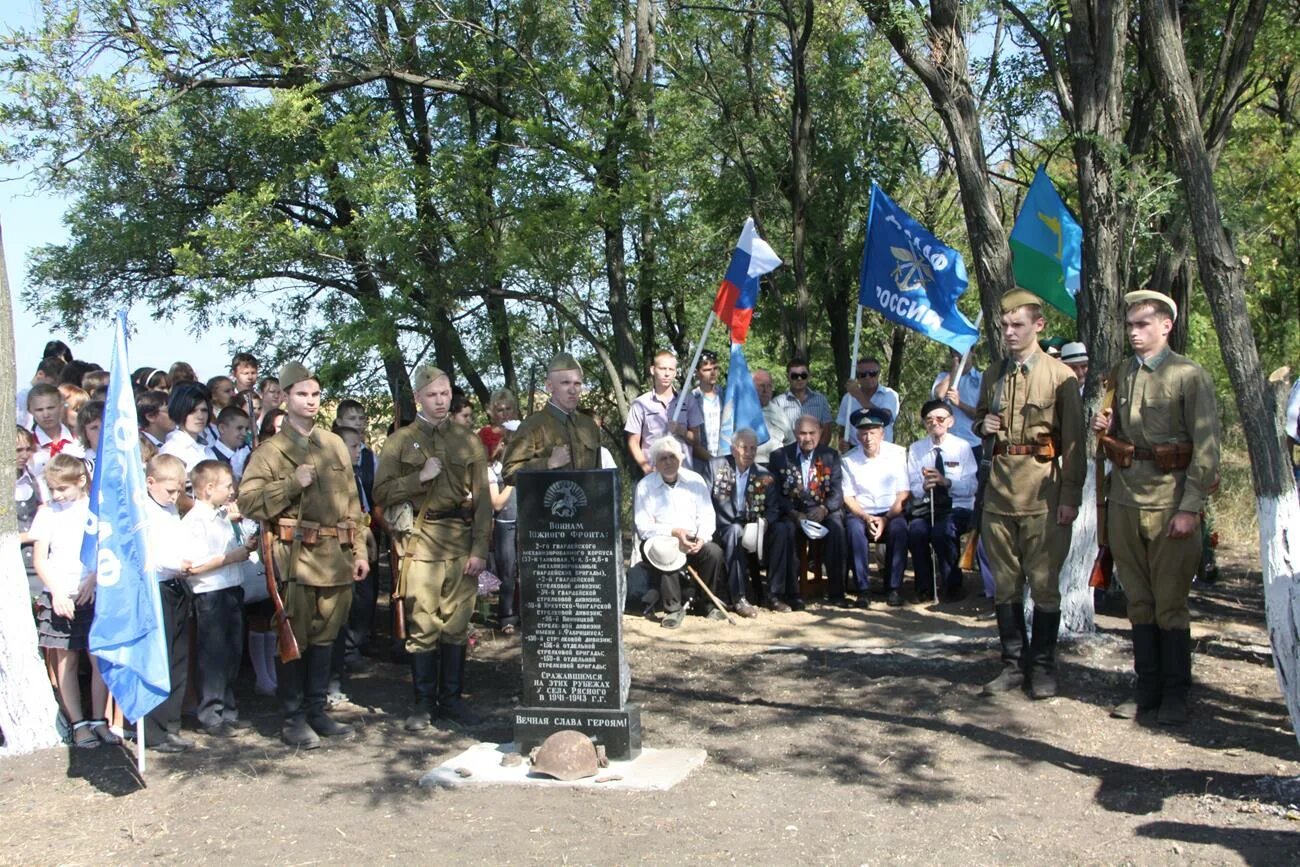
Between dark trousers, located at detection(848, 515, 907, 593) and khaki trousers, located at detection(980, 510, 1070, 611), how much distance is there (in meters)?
2.85

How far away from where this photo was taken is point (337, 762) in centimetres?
679

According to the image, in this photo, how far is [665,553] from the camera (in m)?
9.78

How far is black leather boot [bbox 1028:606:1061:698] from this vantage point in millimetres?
7059

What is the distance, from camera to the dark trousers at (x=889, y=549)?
401 inches

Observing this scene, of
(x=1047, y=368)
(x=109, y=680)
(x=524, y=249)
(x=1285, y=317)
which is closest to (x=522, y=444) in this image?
(x=109, y=680)

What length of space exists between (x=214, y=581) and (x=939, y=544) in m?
5.55

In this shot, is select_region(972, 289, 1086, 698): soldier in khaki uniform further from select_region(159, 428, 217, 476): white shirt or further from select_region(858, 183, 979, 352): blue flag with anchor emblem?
select_region(159, 428, 217, 476): white shirt

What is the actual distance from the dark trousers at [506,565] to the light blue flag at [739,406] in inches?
75.9

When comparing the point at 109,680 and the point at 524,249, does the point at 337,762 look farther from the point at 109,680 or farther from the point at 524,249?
the point at 524,249

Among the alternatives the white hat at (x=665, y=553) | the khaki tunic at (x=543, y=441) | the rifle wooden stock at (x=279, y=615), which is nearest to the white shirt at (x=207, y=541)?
the rifle wooden stock at (x=279, y=615)

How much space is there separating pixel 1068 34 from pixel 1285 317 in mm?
16779

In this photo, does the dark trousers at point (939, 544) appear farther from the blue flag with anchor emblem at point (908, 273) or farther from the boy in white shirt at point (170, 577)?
the boy in white shirt at point (170, 577)

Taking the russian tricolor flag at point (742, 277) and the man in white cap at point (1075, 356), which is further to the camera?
the russian tricolor flag at point (742, 277)

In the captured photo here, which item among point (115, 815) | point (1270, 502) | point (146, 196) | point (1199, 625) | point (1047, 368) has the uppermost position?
point (146, 196)
